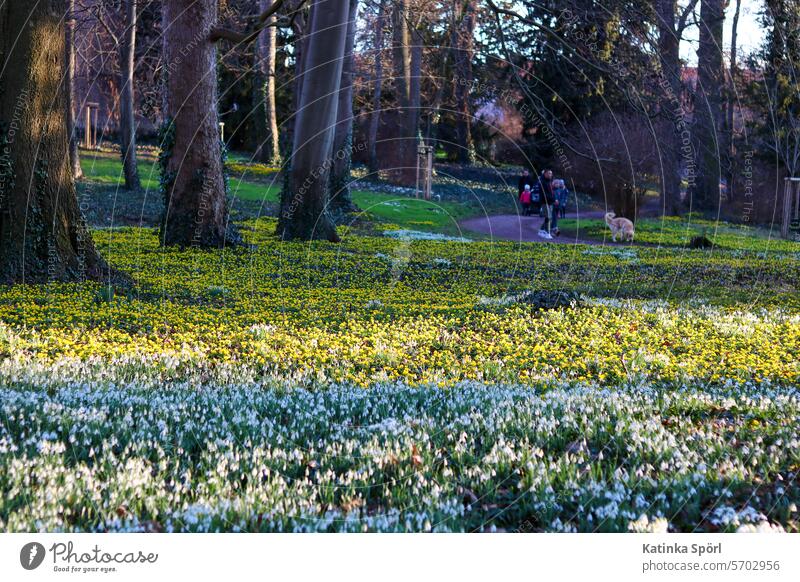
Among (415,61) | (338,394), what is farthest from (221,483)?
(415,61)

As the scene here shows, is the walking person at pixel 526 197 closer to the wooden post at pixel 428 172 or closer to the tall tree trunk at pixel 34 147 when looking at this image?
the wooden post at pixel 428 172

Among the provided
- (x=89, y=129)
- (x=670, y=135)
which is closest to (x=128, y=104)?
(x=670, y=135)

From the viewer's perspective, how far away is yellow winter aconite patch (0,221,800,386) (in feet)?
32.1

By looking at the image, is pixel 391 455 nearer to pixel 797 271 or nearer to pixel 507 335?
pixel 507 335

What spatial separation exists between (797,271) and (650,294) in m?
7.37

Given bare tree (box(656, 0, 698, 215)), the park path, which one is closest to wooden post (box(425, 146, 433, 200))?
the park path

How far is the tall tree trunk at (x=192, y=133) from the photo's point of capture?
18531 mm

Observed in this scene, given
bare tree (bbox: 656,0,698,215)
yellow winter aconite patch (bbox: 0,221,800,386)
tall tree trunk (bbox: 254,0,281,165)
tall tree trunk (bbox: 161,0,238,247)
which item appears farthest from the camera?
tall tree trunk (bbox: 254,0,281,165)

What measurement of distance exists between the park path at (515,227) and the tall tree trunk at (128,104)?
13331 millimetres

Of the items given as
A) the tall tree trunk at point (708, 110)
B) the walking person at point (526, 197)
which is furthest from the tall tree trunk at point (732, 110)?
the walking person at point (526, 197)

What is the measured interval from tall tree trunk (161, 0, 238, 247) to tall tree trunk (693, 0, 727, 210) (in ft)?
44.3

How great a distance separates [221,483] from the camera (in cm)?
554

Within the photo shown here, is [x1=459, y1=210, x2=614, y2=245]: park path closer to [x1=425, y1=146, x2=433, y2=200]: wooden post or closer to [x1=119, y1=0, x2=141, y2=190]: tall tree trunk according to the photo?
[x1=425, y1=146, x2=433, y2=200]: wooden post

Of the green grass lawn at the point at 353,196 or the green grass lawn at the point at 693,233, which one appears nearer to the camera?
the green grass lawn at the point at 693,233
